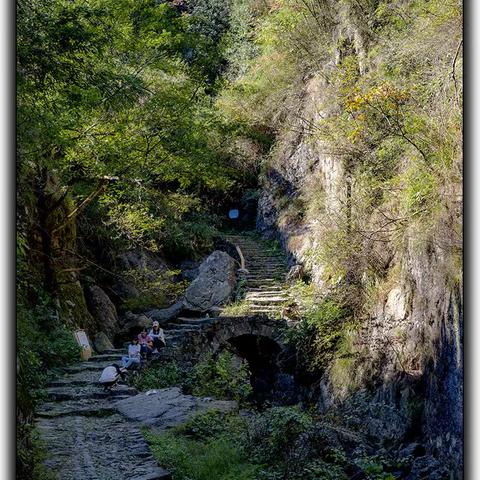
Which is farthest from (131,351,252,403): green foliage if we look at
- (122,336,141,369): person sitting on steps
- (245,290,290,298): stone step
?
(245,290,290,298): stone step

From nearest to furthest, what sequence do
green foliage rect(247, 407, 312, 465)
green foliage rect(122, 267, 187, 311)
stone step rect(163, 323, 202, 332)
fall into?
green foliage rect(247, 407, 312, 465), green foliage rect(122, 267, 187, 311), stone step rect(163, 323, 202, 332)

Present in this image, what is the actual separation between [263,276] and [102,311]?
5.59 meters

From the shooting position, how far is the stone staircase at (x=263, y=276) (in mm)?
16062

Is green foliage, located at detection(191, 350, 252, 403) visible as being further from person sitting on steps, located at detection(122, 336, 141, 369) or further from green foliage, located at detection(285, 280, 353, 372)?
green foliage, located at detection(285, 280, 353, 372)

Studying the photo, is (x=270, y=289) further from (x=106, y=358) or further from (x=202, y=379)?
(x=106, y=358)

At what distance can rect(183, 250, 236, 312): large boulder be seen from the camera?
16.7 metres

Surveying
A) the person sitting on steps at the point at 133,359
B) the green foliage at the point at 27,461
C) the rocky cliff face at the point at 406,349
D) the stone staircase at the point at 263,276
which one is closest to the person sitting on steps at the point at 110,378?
the person sitting on steps at the point at 133,359

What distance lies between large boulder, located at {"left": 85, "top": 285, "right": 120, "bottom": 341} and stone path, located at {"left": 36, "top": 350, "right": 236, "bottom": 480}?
14.4 ft

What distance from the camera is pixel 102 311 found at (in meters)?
15.0

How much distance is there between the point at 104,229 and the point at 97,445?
378 inches
